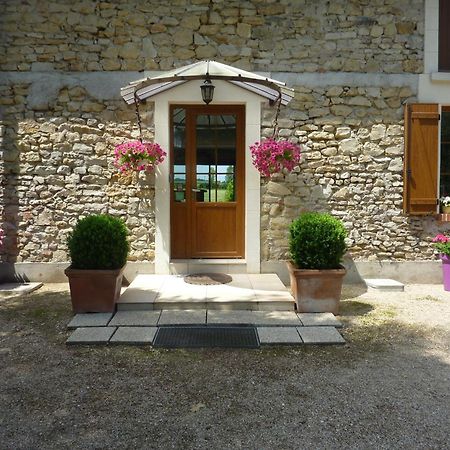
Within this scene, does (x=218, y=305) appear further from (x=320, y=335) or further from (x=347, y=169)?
(x=347, y=169)

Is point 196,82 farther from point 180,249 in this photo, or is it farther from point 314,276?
point 314,276

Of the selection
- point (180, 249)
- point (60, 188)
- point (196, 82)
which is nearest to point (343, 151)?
point (196, 82)

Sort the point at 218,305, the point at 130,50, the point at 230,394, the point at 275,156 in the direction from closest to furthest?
the point at 230,394
the point at 218,305
the point at 275,156
the point at 130,50

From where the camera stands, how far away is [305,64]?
5.89m

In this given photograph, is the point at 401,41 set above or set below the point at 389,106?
above


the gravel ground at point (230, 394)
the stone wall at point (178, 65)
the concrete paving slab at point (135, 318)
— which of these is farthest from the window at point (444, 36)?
the concrete paving slab at point (135, 318)

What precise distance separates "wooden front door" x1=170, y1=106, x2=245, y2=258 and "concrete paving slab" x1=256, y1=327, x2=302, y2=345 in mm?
2186

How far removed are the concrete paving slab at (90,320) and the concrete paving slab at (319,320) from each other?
6.42ft

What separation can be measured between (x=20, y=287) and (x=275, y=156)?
12.3ft

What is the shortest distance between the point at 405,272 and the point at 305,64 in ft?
10.6

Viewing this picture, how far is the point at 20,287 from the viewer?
5.66 meters

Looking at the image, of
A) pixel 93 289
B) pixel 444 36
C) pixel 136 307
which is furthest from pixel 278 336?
pixel 444 36

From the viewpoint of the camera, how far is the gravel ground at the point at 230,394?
7.68ft

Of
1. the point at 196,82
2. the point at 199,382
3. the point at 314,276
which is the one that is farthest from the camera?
the point at 196,82
